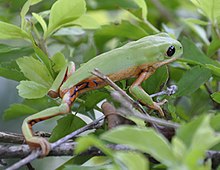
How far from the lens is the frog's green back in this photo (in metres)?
1.02

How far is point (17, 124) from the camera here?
1317 millimetres

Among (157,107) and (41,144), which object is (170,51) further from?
(41,144)

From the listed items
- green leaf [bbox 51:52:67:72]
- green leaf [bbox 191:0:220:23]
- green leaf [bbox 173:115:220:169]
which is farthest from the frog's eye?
green leaf [bbox 173:115:220:169]

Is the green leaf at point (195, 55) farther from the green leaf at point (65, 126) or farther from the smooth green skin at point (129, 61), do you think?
the green leaf at point (65, 126)

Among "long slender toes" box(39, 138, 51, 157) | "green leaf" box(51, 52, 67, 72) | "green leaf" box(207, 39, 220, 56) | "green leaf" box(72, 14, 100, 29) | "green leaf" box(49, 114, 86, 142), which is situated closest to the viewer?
"long slender toes" box(39, 138, 51, 157)

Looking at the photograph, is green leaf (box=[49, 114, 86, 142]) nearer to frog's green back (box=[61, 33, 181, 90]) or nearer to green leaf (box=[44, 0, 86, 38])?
frog's green back (box=[61, 33, 181, 90])

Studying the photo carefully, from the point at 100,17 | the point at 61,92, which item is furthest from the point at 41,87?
the point at 100,17

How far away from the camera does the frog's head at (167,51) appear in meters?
1.07

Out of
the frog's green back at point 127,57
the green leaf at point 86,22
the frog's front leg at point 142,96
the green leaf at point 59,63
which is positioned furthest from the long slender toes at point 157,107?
the green leaf at point 86,22

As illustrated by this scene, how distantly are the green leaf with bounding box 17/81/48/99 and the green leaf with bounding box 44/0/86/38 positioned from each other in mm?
146

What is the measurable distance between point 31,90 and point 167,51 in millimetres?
298

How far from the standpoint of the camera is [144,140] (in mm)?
582

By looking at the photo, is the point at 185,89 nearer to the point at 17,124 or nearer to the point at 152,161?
the point at 152,161

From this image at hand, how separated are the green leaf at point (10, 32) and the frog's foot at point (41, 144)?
25cm
